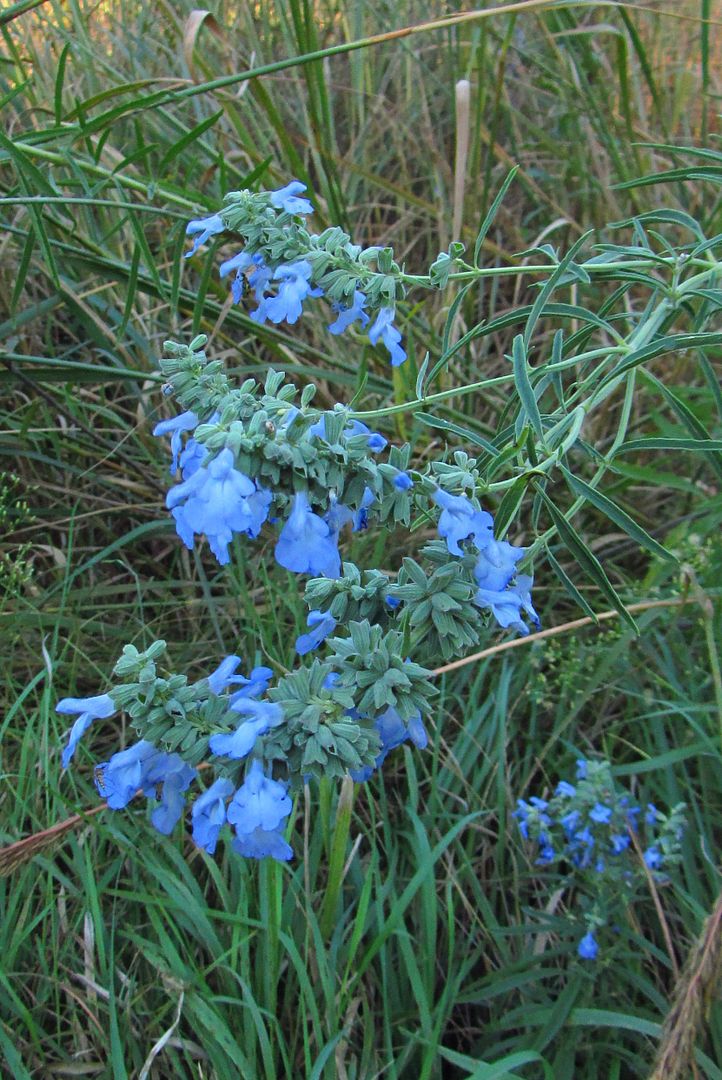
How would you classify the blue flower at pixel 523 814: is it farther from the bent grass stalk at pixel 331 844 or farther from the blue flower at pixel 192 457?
the blue flower at pixel 192 457

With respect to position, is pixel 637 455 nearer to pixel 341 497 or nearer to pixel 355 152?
pixel 355 152

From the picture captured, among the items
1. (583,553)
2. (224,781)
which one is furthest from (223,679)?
(583,553)

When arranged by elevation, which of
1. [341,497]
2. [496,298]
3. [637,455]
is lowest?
[637,455]

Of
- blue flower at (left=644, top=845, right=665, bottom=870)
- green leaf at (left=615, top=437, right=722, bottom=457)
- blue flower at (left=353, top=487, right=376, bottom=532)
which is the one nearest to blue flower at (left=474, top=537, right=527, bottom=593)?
blue flower at (left=353, top=487, right=376, bottom=532)

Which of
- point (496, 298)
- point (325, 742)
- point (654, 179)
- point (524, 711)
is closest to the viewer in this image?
point (325, 742)

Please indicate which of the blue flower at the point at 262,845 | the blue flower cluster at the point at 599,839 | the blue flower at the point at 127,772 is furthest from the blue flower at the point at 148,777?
the blue flower cluster at the point at 599,839

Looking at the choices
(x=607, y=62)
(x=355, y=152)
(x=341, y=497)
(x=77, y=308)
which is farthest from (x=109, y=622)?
(x=607, y=62)

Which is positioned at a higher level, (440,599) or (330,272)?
(330,272)

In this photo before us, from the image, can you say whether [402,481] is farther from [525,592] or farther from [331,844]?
[331,844]
